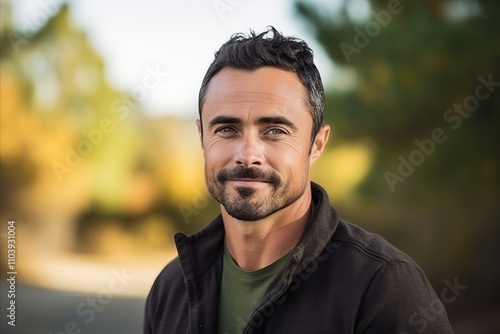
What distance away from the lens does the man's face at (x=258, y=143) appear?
147 centimetres

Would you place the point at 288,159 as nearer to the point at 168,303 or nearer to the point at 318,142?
the point at 318,142

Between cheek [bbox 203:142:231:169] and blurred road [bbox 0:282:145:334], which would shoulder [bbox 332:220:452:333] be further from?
blurred road [bbox 0:282:145:334]

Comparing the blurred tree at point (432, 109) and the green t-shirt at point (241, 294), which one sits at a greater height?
the blurred tree at point (432, 109)

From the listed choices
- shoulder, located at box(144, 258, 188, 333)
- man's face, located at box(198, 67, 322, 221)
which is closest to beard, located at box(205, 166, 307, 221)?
man's face, located at box(198, 67, 322, 221)

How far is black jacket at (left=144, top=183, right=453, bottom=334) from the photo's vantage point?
135cm

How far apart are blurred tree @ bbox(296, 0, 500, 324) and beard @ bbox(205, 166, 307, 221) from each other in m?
4.21

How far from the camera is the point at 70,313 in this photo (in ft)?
22.7

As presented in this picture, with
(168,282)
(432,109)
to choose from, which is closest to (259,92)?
(168,282)

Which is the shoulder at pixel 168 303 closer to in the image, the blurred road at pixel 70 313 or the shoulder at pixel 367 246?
the shoulder at pixel 367 246

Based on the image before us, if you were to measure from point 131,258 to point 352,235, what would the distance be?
7.00 m

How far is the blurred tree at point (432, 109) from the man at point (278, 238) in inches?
161

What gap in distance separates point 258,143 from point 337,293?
0.38 metres

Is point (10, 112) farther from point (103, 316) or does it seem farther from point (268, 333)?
point (268, 333)

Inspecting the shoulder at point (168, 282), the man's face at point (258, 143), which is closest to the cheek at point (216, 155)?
the man's face at point (258, 143)
